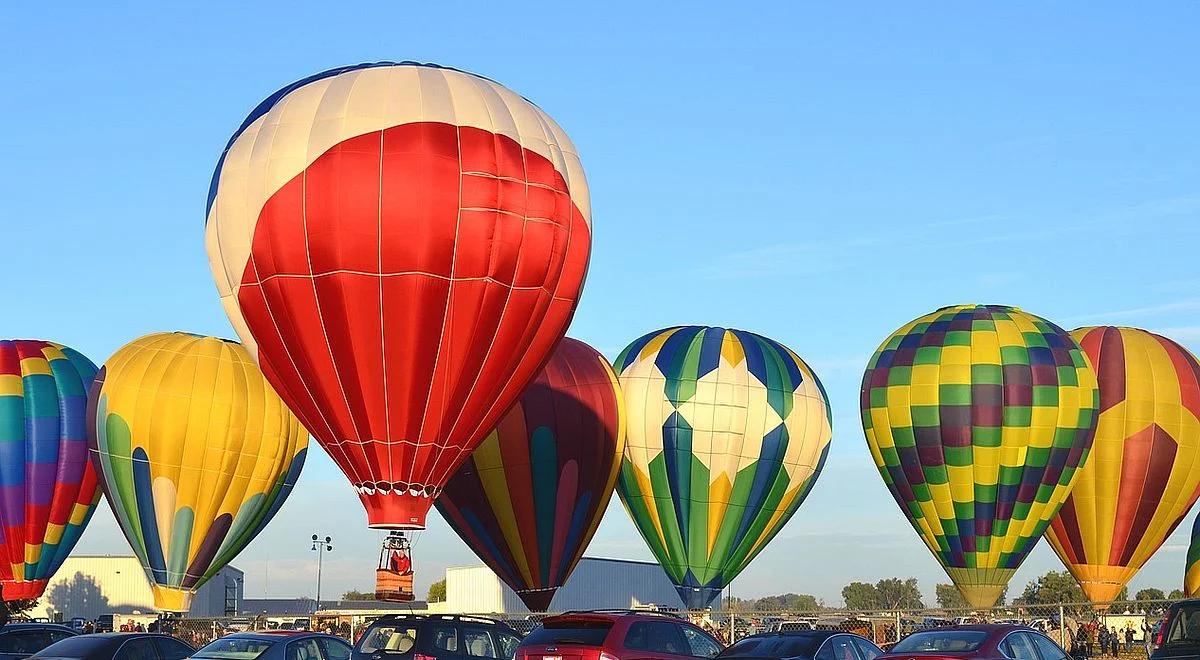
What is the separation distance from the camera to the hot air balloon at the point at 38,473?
5278 cm

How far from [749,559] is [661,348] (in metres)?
7.69

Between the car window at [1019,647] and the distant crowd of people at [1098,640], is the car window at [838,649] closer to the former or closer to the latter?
the car window at [1019,647]

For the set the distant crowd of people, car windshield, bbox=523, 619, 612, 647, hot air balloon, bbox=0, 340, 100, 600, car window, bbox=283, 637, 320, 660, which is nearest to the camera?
car windshield, bbox=523, 619, 612, 647

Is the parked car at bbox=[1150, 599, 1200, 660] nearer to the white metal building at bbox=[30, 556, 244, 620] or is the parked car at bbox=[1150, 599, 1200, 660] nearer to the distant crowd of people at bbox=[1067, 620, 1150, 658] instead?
the distant crowd of people at bbox=[1067, 620, 1150, 658]

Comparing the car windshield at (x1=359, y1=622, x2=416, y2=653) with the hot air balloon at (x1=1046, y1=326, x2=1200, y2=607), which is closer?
the car windshield at (x1=359, y1=622, x2=416, y2=653)

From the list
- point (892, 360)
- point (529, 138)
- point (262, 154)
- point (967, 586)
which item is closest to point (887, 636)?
point (967, 586)

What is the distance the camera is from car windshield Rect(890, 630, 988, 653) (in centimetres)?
2008

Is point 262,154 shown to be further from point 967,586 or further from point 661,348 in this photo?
point 967,586

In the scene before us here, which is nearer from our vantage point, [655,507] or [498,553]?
[498,553]

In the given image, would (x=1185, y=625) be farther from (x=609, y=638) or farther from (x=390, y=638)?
(x=390, y=638)

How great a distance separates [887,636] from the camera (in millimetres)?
41250

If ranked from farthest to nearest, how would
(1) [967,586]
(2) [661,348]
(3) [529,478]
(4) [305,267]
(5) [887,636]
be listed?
1. (2) [661,348]
2. (1) [967,586]
3. (3) [529,478]
4. (5) [887,636]
5. (4) [305,267]

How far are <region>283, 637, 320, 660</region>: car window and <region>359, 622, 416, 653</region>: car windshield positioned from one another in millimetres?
1111

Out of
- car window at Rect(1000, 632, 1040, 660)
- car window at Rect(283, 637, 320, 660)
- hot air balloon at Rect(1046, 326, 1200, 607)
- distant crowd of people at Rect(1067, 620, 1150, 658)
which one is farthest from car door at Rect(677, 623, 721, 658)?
hot air balloon at Rect(1046, 326, 1200, 607)
